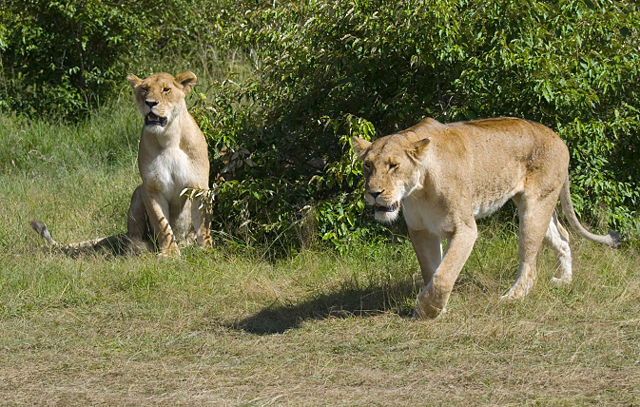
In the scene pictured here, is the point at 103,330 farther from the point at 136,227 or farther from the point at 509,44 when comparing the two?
the point at 509,44

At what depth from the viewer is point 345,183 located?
7.59 m

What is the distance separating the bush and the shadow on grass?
2.90 ft

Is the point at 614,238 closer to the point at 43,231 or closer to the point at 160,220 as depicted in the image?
the point at 160,220

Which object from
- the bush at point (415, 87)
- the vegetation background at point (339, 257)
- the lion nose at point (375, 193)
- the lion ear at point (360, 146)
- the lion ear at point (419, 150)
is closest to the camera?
the vegetation background at point (339, 257)

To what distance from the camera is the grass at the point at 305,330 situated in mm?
4492

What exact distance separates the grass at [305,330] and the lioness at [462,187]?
0.22 meters

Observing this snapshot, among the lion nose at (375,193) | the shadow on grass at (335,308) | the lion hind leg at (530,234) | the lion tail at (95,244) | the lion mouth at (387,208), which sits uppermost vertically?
the lion nose at (375,193)

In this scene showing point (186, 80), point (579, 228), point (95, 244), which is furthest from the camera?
point (95, 244)

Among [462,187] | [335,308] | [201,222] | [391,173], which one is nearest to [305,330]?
[335,308]

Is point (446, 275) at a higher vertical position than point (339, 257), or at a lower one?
higher

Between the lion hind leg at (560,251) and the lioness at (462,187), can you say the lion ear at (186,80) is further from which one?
the lion hind leg at (560,251)

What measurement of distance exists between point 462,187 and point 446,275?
553 mm

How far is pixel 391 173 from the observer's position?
17.1 feet

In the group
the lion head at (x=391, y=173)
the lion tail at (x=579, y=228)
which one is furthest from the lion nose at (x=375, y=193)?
the lion tail at (x=579, y=228)
